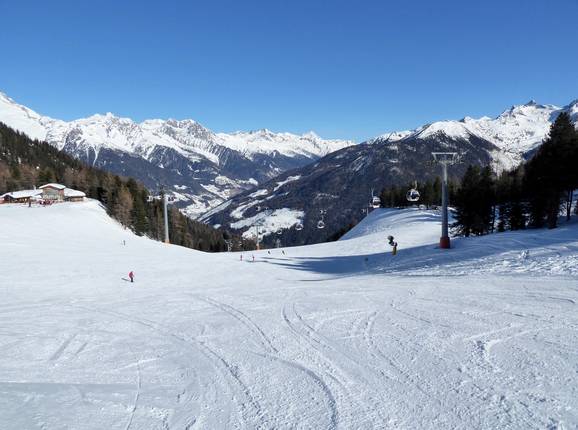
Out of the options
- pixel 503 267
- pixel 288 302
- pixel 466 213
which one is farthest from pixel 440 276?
pixel 466 213

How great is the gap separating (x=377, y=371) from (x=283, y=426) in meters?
2.33

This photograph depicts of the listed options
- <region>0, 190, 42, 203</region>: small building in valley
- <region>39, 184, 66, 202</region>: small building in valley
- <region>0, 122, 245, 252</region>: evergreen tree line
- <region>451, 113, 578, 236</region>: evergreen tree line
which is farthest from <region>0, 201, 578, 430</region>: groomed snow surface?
<region>0, 190, 42, 203</region>: small building in valley

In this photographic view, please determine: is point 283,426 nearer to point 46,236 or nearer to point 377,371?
point 377,371

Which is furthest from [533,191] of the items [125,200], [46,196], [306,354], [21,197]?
[21,197]

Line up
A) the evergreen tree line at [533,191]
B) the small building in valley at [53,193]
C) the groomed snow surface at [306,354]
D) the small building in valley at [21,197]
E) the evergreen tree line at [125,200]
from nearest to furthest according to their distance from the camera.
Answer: the groomed snow surface at [306,354] → the evergreen tree line at [533,191] → the evergreen tree line at [125,200] → the small building in valley at [53,193] → the small building in valley at [21,197]

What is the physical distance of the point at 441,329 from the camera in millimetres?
9008

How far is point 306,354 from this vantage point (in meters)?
8.01

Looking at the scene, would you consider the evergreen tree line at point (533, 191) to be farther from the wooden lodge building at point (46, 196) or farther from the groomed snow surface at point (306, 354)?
the wooden lodge building at point (46, 196)

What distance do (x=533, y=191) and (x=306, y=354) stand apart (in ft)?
142

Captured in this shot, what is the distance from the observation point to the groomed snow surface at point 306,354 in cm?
560

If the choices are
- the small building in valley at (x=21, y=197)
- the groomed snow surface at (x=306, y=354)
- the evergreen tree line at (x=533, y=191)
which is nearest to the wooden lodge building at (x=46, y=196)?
the small building in valley at (x=21, y=197)

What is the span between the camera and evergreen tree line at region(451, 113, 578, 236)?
3628 cm

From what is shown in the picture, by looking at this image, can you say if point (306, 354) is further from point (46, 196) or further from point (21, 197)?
point (21, 197)

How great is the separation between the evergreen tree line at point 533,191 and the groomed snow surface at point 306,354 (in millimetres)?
22352
